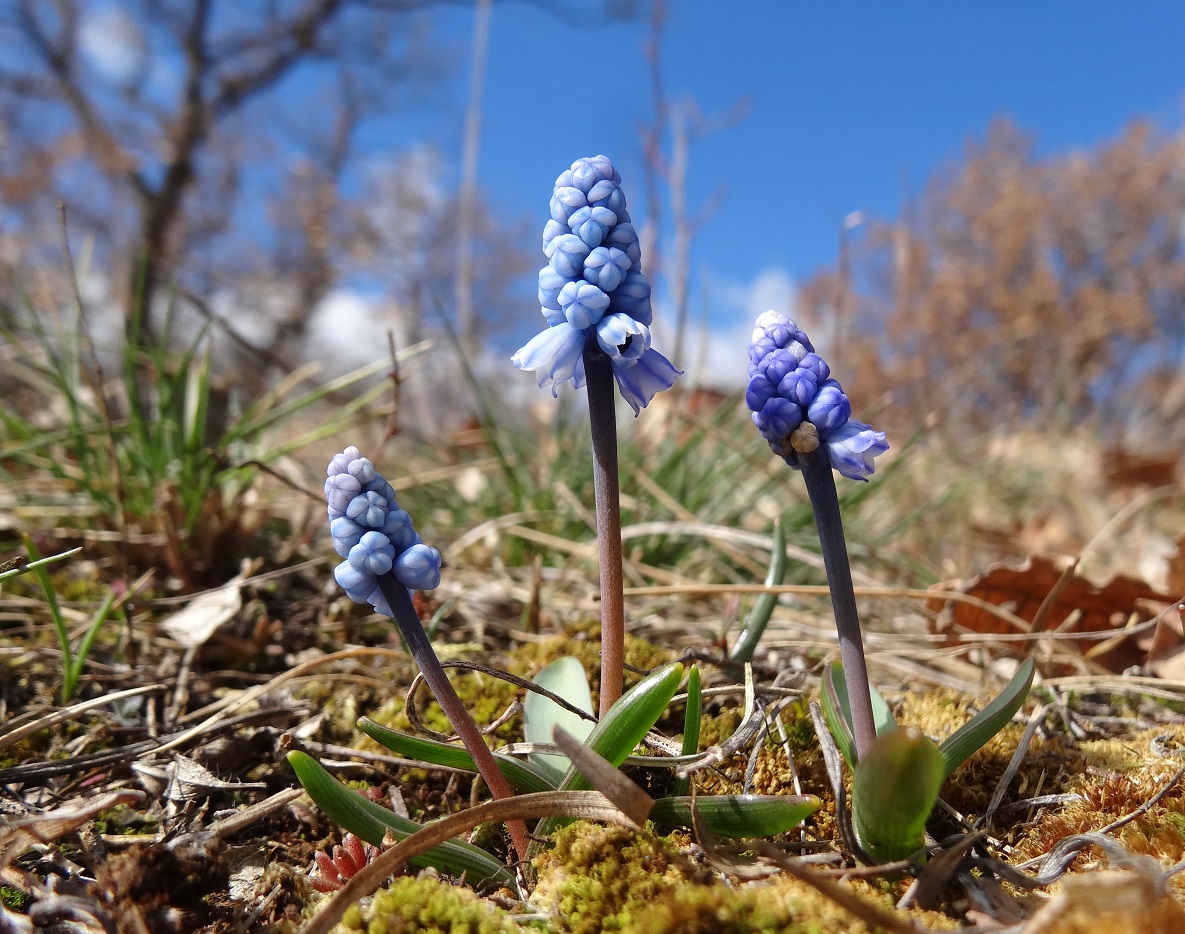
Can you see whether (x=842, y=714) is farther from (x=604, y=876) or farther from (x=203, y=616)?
(x=203, y=616)

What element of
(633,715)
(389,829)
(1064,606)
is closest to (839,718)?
(633,715)

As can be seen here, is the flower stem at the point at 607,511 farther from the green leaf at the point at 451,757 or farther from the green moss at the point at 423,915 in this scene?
the green moss at the point at 423,915

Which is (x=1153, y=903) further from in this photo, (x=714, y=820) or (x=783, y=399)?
(x=783, y=399)

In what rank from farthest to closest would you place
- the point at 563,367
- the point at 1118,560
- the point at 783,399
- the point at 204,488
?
the point at 1118,560 < the point at 204,488 < the point at 563,367 < the point at 783,399

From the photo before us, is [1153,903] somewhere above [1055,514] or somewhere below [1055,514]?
below

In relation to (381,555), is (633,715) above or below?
below

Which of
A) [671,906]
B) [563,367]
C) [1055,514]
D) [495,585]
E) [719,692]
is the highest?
[1055,514]

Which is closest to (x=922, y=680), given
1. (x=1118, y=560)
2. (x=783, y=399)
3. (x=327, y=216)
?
(x=783, y=399)

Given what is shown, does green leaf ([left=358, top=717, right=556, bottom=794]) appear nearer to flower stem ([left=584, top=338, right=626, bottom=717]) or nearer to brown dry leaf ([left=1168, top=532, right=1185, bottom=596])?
flower stem ([left=584, top=338, right=626, bottom=717])
